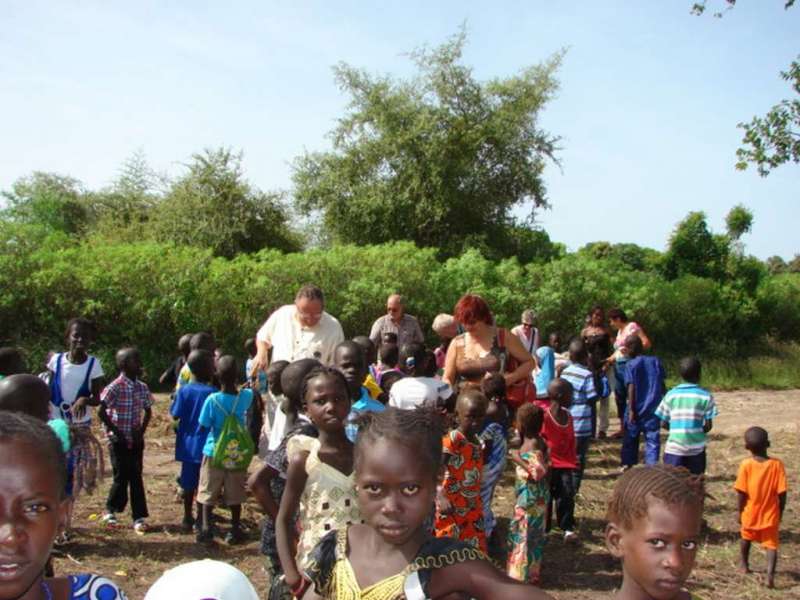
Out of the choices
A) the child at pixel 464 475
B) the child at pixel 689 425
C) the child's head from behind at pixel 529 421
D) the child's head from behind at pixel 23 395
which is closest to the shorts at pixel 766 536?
the child at pixel 689 425

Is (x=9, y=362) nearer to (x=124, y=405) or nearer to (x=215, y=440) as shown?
(x=124, y=405)

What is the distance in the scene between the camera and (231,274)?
13.5 m

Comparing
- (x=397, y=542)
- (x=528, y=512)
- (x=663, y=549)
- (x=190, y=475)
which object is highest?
(x=663, y=549)

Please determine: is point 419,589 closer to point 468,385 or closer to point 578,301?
point 468,385

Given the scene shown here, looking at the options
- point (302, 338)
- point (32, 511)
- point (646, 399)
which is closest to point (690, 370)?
point (646, 399)

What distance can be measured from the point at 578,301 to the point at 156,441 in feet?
30.8

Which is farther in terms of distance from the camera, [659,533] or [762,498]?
[762,498]

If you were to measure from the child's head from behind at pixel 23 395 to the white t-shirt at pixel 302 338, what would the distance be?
2.40m

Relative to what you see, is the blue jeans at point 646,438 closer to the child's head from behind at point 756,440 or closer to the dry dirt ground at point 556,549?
the dry dirt ground at point 556,549

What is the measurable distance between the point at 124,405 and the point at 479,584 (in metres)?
4.68

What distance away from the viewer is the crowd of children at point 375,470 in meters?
2.09

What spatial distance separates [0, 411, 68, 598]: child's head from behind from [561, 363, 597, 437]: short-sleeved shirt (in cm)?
579

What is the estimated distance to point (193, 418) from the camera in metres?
6.29

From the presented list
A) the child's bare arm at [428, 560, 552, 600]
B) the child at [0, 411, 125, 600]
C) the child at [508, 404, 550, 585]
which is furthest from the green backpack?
the child at [0, 411, 125, 600]
